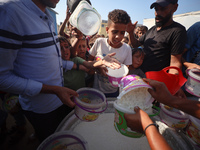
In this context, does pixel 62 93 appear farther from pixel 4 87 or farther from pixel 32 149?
pixel 32 149

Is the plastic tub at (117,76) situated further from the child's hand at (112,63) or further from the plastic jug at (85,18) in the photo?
the plastic jug at (85,18)

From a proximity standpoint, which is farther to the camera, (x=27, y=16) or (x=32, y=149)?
(x=32, y=149)

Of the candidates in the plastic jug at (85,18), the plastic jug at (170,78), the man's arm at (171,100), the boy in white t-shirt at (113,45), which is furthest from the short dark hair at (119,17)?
the man's arm at (171,100)

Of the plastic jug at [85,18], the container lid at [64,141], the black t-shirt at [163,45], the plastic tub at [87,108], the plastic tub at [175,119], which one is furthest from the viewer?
the black t-shirt at [163,45]

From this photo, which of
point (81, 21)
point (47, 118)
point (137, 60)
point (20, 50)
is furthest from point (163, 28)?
point (47, 118)

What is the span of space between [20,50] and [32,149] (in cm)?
186

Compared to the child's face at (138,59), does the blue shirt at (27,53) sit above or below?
above

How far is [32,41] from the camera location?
0.82 metres

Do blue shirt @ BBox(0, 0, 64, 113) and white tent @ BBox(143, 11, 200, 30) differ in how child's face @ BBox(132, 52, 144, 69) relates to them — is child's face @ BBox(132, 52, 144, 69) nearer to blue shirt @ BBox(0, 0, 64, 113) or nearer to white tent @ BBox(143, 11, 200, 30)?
blue shirt @ BBox(0, 0, 64, 113)

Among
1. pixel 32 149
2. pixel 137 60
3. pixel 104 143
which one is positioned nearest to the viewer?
pixel 104 143

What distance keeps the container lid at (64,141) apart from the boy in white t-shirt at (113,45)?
0.97 metres

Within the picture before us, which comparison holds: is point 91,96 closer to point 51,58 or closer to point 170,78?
point 51,58

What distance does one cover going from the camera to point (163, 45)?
5.72 ft

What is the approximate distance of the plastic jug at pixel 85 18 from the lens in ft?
4.71
